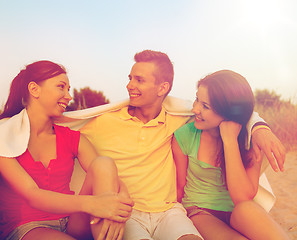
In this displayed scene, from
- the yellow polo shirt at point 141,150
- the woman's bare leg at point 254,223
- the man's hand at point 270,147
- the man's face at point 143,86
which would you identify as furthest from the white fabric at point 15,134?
the man's hand at point 270,147

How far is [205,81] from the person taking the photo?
110 inches

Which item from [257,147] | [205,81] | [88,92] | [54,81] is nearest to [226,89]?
[205,81]

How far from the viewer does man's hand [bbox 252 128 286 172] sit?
2.37 meters

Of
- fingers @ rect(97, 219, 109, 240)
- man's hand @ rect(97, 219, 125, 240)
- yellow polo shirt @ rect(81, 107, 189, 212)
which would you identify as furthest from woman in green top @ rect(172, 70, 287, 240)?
fingers @ rect(97, 219, 109, 240)

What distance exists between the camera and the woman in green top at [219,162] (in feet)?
7.97

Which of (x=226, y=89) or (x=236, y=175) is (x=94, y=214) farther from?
(x=226, y=89)

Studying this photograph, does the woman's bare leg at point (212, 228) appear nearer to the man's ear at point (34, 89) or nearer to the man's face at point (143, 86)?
the man's face at point (143, 86)

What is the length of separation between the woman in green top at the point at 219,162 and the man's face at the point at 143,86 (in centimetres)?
56

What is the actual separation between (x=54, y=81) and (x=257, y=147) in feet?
6.47

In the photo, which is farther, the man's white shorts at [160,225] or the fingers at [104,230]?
the man's white shorts at [160,225]

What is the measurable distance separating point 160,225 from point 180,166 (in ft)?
2.15

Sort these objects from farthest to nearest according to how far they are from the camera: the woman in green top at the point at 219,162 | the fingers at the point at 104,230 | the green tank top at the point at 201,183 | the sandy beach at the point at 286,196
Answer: the sandy beach at the point at 286,196 < the green tank top at the point at 201,183 < the woman in green top at the point at 219,162 < the fingers at the point at 104,230

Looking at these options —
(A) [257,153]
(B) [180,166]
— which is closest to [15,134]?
(B) [180,166]

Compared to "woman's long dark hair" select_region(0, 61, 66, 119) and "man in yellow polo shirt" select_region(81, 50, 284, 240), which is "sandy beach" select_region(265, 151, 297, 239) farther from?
"woman's long dark hair" select_region(0, 61, 66, 119)
